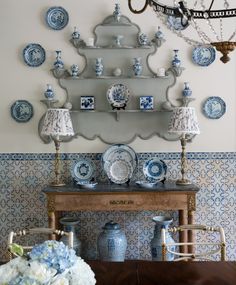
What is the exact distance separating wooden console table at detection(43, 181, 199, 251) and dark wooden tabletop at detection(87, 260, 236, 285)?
53.4 inches

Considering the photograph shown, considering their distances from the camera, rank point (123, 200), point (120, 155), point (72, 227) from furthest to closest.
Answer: point (120, 155)
point (72, 227)
point (123, 200)

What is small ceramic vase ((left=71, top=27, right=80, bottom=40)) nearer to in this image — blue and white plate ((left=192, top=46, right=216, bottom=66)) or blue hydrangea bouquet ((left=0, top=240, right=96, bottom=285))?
blue and white plate ((left=192, top=46, right=216, bottom=66))

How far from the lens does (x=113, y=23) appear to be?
3896 mm

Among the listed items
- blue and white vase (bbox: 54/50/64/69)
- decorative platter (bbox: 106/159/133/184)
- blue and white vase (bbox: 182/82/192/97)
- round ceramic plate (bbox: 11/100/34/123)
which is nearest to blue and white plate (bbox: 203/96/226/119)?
blue and white vase (bbox: 182/82/192/97)

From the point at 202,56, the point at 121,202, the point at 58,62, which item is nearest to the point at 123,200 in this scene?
the point at 121,202

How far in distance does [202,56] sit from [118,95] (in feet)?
2.69

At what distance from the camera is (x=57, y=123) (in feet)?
11.8

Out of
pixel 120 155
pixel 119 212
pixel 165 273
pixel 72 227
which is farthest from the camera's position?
pixel 119 212

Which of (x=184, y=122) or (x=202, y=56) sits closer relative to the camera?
(x=184, y=122)

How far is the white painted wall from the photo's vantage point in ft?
12.9

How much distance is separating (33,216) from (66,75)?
4.28 ft

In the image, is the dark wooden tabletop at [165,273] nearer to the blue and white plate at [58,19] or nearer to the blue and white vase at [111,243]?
the blue and white vase at [111,243]

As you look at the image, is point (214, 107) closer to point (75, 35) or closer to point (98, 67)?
point (98, 67)

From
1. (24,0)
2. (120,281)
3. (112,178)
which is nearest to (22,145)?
(112,178)
